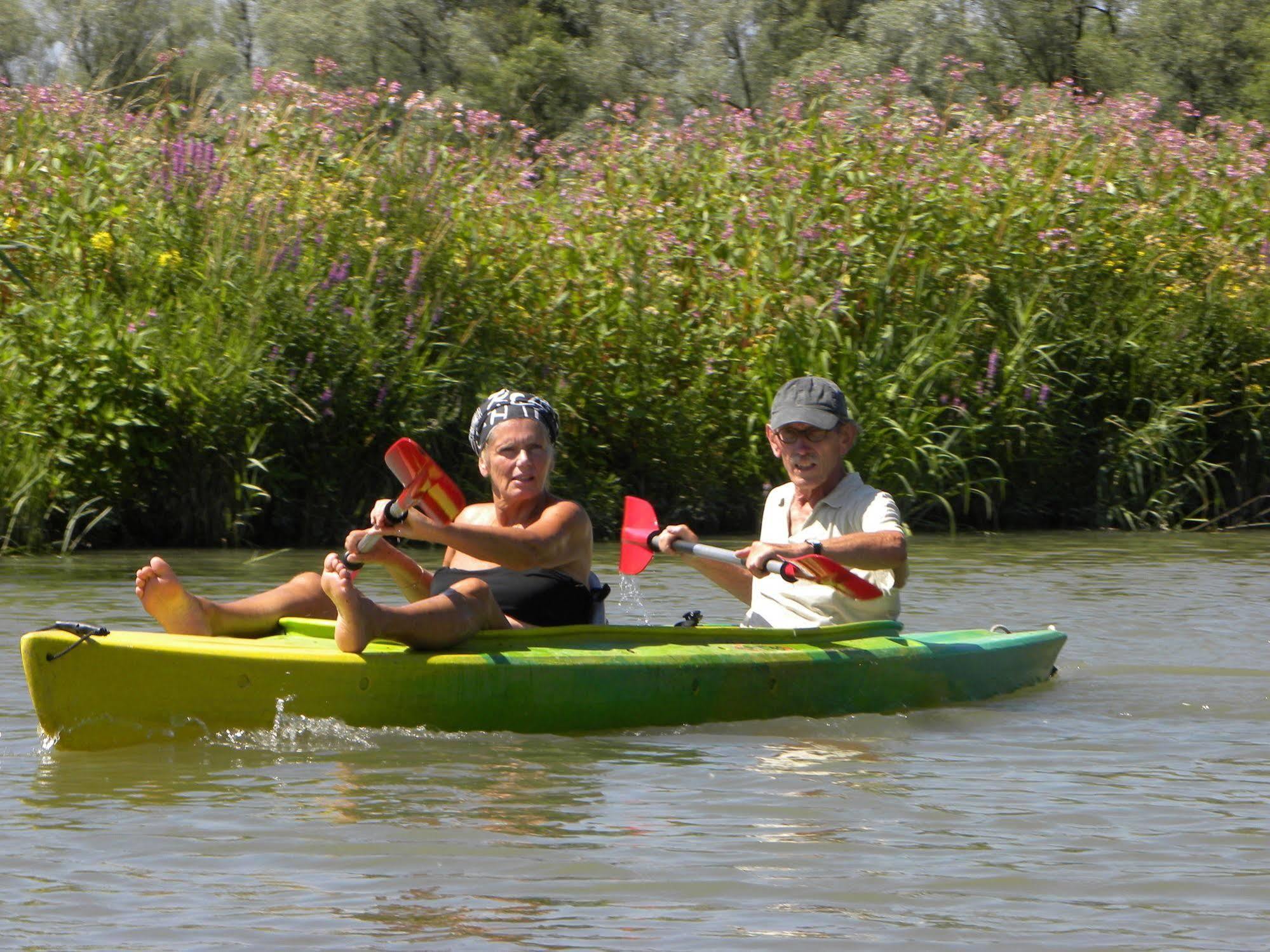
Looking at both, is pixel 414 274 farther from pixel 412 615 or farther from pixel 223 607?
pixel 412 615

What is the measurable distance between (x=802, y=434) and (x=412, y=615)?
145 centimetres

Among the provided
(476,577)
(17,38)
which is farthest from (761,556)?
(17,38)

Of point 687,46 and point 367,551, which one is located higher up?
point 687,46

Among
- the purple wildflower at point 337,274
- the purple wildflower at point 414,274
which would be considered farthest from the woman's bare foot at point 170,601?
the purple wildflower at point 414,274

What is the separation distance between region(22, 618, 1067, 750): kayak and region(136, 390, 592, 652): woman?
0.09 m

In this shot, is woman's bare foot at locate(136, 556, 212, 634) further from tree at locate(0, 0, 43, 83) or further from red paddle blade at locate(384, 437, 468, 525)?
tree at locate(0, 0, 43, 83)

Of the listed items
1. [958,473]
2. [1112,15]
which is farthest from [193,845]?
[1112,15]

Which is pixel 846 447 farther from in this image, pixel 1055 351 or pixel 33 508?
pixel 1055 351

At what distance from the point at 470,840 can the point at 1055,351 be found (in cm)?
836

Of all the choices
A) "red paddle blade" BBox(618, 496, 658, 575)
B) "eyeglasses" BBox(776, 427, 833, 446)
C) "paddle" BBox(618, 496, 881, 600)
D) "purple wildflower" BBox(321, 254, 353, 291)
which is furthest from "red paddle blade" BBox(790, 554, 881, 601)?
"purple wildflower" BBox(321, 254, 353, 291)

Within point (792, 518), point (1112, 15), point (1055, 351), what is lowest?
point (792, 518)

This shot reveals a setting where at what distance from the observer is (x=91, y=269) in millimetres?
10469

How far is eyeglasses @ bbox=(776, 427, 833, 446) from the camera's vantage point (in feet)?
19.6

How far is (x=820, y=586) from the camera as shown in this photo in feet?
20.6
